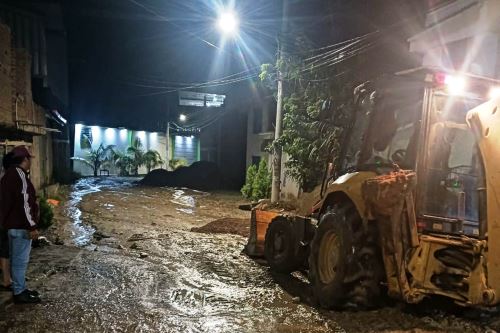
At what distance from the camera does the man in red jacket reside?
5.23m

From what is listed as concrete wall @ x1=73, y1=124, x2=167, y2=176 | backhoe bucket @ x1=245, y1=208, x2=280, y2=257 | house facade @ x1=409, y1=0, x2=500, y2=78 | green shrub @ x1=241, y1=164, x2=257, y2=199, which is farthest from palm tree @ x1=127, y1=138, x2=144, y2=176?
backhoe bucket @ x1=245, y1=208, x2=280, y2=257

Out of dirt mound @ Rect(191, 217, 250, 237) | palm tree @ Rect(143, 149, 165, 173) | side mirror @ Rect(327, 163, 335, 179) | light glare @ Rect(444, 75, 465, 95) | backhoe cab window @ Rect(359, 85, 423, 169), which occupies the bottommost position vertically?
dirt mound @ Rect(191, 217, 250, 237)

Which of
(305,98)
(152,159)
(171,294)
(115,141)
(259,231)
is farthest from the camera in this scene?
(115,141)

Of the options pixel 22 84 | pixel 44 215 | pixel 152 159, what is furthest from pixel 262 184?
pixel 152 159

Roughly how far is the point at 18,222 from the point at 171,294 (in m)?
2.19

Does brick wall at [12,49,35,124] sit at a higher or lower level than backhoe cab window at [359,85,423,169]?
higher

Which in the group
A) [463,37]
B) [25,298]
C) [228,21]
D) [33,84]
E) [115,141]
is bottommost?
[25,298]

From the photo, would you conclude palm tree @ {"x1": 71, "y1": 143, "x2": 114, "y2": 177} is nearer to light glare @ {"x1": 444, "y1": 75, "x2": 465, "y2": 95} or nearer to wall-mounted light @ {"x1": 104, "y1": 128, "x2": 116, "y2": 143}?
wall-mounted light @ {"x1": 104, "y1": 128, "x2": 116, "y2": 143}

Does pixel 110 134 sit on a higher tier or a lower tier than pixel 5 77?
lower

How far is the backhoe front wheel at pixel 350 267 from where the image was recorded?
4926 mm

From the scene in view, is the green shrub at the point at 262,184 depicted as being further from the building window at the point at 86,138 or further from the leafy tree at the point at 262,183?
the building window at the point at 86,138

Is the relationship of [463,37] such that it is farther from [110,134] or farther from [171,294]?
[110,134]

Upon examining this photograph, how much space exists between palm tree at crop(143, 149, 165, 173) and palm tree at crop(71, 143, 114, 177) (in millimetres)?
3112

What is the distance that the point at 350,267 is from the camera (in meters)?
4.98
